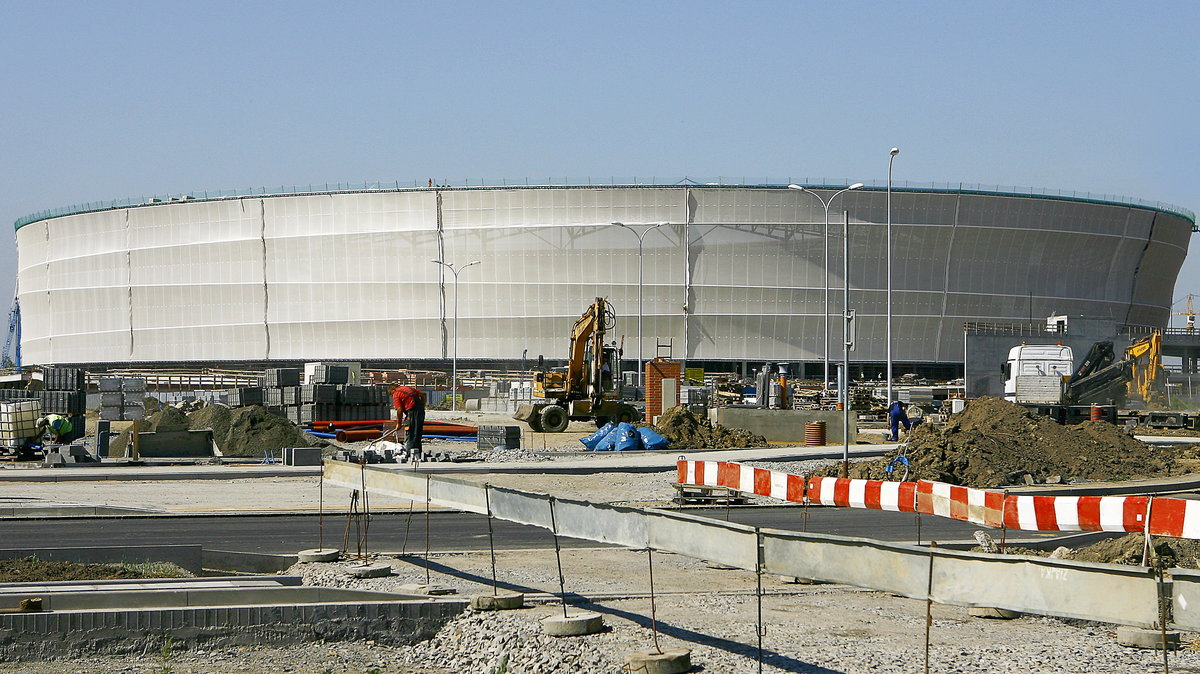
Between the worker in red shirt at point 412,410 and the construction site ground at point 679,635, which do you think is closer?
the construction site ground at point 679,635

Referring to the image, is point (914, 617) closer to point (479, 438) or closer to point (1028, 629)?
point (1028, 629)

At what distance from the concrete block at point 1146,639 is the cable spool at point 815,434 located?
33.5 meters

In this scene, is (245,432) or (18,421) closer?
(18,421)

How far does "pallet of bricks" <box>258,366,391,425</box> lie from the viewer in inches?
1810

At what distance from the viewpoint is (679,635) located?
31.9 feet

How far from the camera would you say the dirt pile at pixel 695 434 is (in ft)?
137

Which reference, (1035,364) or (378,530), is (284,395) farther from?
(378,530)

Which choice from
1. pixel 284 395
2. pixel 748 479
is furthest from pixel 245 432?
pixel 748 479

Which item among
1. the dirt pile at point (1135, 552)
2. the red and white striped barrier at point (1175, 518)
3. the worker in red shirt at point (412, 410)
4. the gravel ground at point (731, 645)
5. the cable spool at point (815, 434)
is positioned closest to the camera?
the gravel ground at point (731, 645)

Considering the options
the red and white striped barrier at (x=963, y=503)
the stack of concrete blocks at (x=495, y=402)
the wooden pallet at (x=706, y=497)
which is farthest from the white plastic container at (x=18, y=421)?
the stack of concrete blocks at (x=495, y=402)

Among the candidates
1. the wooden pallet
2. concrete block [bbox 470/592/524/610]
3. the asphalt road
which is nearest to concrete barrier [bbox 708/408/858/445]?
the wooden pallet

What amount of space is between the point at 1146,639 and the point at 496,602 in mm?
4980

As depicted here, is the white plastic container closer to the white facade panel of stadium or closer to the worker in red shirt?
the worker in red shirt

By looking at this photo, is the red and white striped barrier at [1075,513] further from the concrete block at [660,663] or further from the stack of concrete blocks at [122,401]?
the stack of concrete blocks at [122,401]
